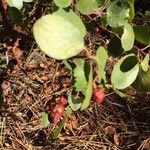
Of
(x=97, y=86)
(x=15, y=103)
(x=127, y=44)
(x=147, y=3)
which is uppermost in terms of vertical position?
(x=127, y=44)

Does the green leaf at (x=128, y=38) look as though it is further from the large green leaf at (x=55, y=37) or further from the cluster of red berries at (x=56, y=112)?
the cluster of red berries at (x=56, y=112)

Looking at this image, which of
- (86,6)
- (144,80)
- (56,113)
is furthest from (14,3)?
(56,113)

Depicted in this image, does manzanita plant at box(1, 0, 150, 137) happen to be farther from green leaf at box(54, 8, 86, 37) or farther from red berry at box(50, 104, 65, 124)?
red berry at box(50, 104, 65, 124)

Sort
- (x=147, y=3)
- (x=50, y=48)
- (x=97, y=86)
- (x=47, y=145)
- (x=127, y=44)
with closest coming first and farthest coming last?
1. (x=50, y=48)
2. (x=127, y=44)
3. (x=97, y=86)
4. (x=47, y=145)
5. (x=147, y=3)

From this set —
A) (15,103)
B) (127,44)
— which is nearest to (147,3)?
(15,103)

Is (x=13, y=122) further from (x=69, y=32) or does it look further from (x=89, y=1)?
(x=69, y=32)

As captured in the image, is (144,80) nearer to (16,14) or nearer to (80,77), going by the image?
(80,77)

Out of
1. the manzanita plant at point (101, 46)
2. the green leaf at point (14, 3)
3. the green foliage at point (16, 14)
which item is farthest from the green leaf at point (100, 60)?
the green foliage at point (16, 14)
